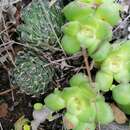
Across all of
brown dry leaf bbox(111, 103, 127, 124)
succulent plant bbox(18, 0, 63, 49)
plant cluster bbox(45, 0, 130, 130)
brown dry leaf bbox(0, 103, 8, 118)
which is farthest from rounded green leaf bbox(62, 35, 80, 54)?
brown dry leaf bbox(0, 103, 8, 118)

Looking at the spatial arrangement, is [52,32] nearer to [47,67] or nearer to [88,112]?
[47,67]

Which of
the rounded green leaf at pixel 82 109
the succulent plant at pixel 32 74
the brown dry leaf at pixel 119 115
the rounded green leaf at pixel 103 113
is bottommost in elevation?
the brown dry leaf at pixel 119 115

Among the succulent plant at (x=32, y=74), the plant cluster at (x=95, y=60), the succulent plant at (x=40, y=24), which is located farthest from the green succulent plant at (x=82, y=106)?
the succulent plant at (x=40, y=24)

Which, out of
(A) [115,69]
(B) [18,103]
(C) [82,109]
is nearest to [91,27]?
(A) [115,69]

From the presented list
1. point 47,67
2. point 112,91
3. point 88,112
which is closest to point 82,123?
point 88,112

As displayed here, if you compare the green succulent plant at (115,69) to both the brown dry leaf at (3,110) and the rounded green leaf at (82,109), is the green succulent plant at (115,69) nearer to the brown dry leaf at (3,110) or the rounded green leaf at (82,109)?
the rounded green leaf at (82,109)

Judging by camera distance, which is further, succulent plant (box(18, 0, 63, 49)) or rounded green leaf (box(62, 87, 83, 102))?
succulent plant (box(18, 0, 63, 49))

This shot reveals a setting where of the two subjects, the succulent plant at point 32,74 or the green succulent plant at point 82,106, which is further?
the succulent plant at point 32,74

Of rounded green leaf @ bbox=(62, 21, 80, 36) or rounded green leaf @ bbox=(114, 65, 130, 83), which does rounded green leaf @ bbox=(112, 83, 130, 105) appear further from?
rounded green leaf @ bbox=(62, 21, 80, 36)
